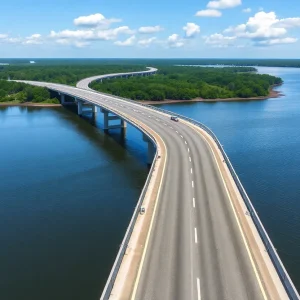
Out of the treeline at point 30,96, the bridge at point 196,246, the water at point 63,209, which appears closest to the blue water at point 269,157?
the bridge at point 196,246

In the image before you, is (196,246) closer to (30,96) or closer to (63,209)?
(63,209)

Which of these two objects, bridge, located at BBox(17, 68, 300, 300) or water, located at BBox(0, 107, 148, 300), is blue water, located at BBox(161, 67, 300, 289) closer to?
bridge, located at BBox(17, 68, 300, 300)

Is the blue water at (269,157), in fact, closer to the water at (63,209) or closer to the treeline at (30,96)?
the water at (63,209)

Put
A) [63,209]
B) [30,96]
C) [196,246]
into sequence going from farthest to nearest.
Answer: [30,96]
[63,209]
[196,246]

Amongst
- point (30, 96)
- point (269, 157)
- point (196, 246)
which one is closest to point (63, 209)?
point (196, 246)

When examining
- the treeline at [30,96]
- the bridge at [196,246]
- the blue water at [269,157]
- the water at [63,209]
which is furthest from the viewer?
the treeline at [30,96]

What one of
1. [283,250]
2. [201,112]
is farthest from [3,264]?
[201,112]
